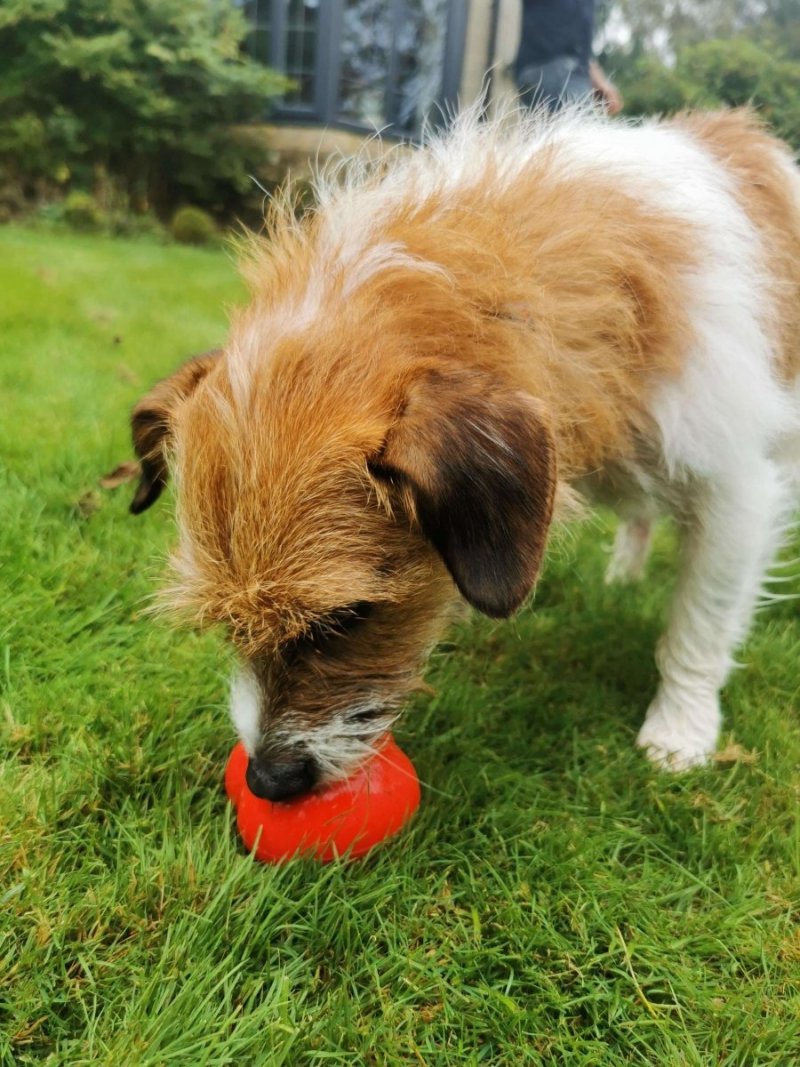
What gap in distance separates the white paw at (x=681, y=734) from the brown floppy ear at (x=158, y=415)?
1.71 meters

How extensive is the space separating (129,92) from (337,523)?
1456cm

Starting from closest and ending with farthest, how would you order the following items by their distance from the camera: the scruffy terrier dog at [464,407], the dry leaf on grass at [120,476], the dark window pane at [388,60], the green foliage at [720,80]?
the scruffy terrier dog at [464,407] → the dry leaf on grass at [120,476] → the green foliage at [720,80] → the dark window pane at [388,60]

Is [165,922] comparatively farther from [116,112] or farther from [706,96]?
[116,112]

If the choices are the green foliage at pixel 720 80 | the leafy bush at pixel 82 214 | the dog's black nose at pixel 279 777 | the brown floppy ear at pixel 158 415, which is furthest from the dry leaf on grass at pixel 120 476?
the leafy bush at pixel 82 214

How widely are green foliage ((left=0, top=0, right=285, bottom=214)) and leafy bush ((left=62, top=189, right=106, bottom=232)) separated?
104 centimetres

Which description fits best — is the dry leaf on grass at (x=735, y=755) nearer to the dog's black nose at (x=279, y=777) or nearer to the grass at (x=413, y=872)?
the grass at (x=413, y=872)

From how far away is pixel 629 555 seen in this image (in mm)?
3939

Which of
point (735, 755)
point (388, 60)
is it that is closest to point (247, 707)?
point (735, 755)

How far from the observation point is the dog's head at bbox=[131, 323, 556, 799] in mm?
1687

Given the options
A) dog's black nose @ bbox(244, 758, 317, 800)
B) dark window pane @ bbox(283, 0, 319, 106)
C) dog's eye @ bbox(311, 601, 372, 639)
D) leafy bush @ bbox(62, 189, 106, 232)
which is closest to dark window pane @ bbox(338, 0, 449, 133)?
dark window pane @ bbox(283, 0, 319, 106)

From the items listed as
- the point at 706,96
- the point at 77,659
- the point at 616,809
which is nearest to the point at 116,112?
the point at 706,96

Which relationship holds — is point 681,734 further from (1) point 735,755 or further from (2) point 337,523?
(2) point 337,523

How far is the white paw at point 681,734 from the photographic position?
8.75 feet

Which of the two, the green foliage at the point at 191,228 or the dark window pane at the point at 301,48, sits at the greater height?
the dark window pane at the point at 301,48
